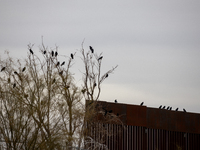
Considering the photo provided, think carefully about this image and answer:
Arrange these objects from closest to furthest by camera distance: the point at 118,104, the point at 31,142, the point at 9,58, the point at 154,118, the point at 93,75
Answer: the point at 31,142 < the point at 9,58 < the point at 154,118 < the point at 118,104 < the point at 93,75

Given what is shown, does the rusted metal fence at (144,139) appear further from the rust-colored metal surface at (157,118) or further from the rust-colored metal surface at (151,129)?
the rust-colored metal surface at (157,118)

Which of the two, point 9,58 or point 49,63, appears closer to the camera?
point 9,58

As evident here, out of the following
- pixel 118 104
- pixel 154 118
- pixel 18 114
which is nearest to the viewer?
pixel 18 114

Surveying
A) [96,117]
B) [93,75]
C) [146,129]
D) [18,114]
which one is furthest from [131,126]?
[18,114]

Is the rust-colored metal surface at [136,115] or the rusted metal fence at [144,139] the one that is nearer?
the rusted metal fence at [144,139]

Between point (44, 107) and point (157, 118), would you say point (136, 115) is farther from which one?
point (44, 107)

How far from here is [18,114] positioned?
679 centimetres

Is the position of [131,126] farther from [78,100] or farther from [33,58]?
[33,58]

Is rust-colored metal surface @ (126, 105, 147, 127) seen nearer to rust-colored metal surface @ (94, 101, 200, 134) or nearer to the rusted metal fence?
rust-colored metal surface @ (94, 101, 200, 134)

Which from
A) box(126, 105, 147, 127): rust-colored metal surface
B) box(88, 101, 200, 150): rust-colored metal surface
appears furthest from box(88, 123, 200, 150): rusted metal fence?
box(126, 105, 147, 127): rust-colored metal surface

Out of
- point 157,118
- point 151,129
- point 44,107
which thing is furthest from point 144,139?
point 44,107

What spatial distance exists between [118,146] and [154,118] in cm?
172

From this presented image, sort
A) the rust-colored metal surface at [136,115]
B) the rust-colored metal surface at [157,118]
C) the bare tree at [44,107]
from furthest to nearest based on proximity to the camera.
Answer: the rust-colored metal surface at [136,115] < the rust-colored metal surface at [157,118] < the bare tree at [44,107]

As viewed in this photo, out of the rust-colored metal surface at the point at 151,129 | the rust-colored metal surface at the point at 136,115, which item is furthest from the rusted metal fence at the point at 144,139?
the rust-colored metal surface at the point at 136,115
